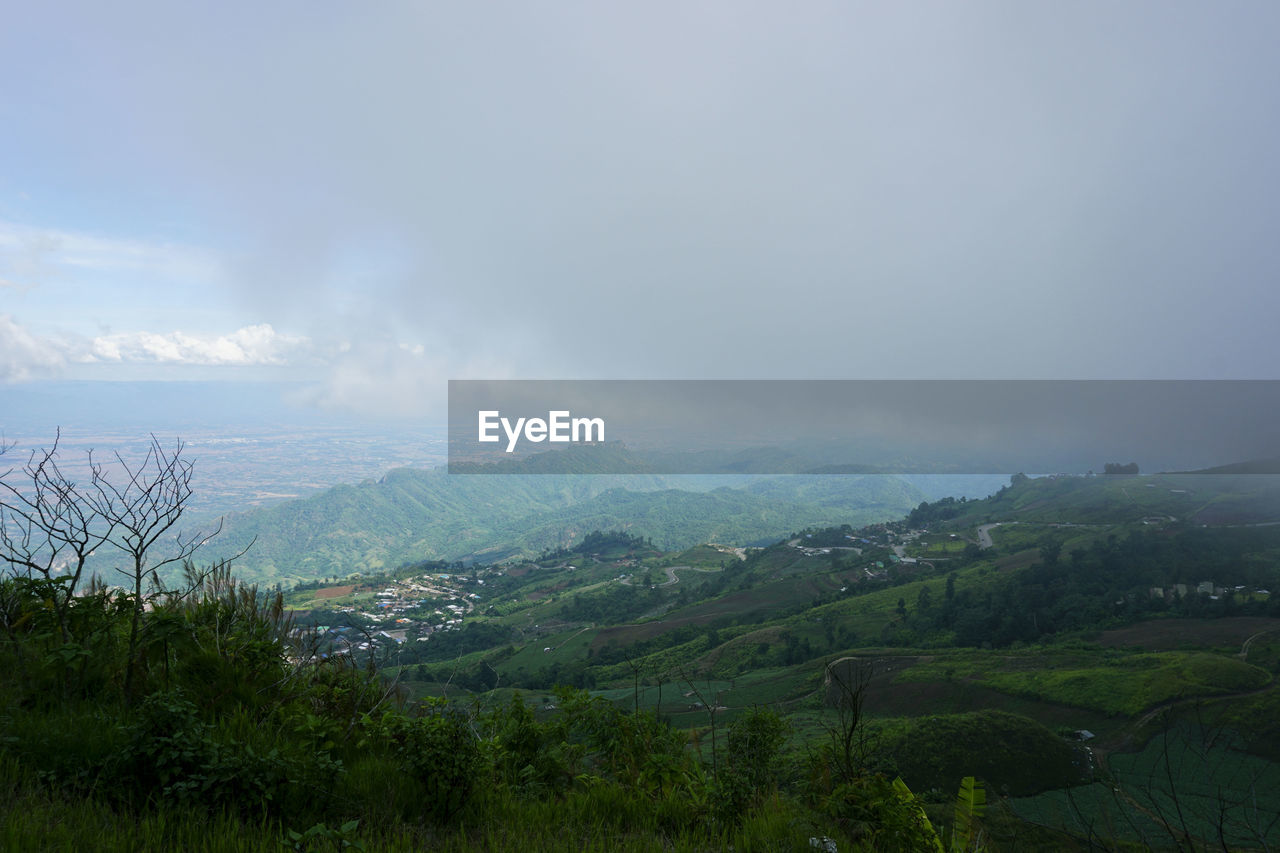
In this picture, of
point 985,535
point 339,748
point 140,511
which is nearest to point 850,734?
point 339,748

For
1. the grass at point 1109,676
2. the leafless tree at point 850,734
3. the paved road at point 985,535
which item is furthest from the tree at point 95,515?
the paved road at point 985,535

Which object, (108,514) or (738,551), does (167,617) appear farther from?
(738,551)

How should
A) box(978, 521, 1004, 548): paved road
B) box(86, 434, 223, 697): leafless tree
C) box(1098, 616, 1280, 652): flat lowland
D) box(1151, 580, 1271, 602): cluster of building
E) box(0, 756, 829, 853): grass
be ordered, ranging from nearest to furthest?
box(0, 756, 829, 853): grass
box(86, 434, 223, 697): leafless tree
box(1098, 616, 1280, 652): flat lowland
box(1151, 580, 1271, 602): cluster of building
box(978, 521, 1004, 548): paved road

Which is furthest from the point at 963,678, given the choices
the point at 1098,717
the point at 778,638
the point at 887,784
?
the point at 887,784

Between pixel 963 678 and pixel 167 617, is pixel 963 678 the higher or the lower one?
the lower one

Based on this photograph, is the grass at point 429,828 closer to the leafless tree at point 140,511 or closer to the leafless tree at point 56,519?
the leafless tree at point 140,511

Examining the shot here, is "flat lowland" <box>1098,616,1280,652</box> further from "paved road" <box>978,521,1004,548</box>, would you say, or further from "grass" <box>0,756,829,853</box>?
"grass" <box>0,756,829,853</box>

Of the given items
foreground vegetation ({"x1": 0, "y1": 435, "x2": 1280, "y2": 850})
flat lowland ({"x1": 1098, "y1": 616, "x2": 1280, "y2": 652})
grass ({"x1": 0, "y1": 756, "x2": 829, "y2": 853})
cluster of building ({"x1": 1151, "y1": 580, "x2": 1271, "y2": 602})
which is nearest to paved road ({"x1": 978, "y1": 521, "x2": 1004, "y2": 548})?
cluster of building ({"x1": 1151, "y1": 580, "x2": 1271, "y2": 602})

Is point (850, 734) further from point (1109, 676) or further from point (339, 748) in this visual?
point (1109, 676)
